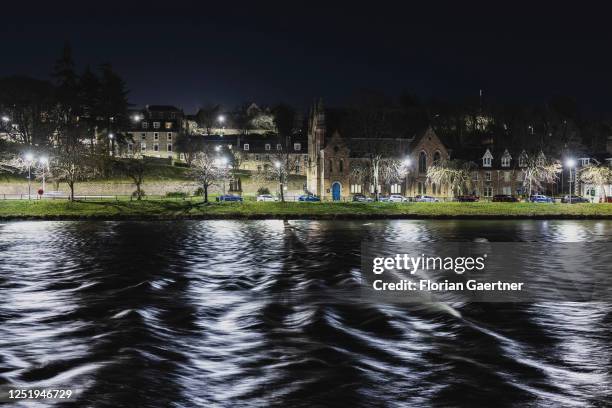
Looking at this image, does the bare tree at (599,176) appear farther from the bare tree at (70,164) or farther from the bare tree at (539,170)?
the bare tree at (70,164)

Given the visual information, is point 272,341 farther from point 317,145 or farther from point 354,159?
point 317,145

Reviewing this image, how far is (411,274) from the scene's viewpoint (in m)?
39.0

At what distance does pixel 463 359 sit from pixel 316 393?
5642 mm

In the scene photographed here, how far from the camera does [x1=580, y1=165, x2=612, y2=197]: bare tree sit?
101812 millimetres

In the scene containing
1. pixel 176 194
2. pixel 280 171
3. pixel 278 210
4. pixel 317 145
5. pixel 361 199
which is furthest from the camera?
pixel 317 145

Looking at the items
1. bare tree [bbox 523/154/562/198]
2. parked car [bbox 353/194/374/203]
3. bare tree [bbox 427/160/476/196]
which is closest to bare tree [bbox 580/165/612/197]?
bare tree [bbox 523/154/562/198]

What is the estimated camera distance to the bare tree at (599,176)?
101812mm

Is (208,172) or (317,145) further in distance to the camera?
(317,145)

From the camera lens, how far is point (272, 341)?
21547 mm

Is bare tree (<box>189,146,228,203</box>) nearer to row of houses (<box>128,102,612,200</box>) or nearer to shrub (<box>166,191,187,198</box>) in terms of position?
shrub (<box>166,191,187,198</box>)

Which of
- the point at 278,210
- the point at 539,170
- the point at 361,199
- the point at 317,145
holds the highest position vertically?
the point at 317,145

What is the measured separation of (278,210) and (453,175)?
3899 centimetres

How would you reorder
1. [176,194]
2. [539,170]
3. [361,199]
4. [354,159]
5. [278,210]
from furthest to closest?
[539,170] < [354,159] < [176,194] < [361,199] < [278,210]

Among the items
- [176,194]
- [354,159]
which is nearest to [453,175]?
[354,159]
